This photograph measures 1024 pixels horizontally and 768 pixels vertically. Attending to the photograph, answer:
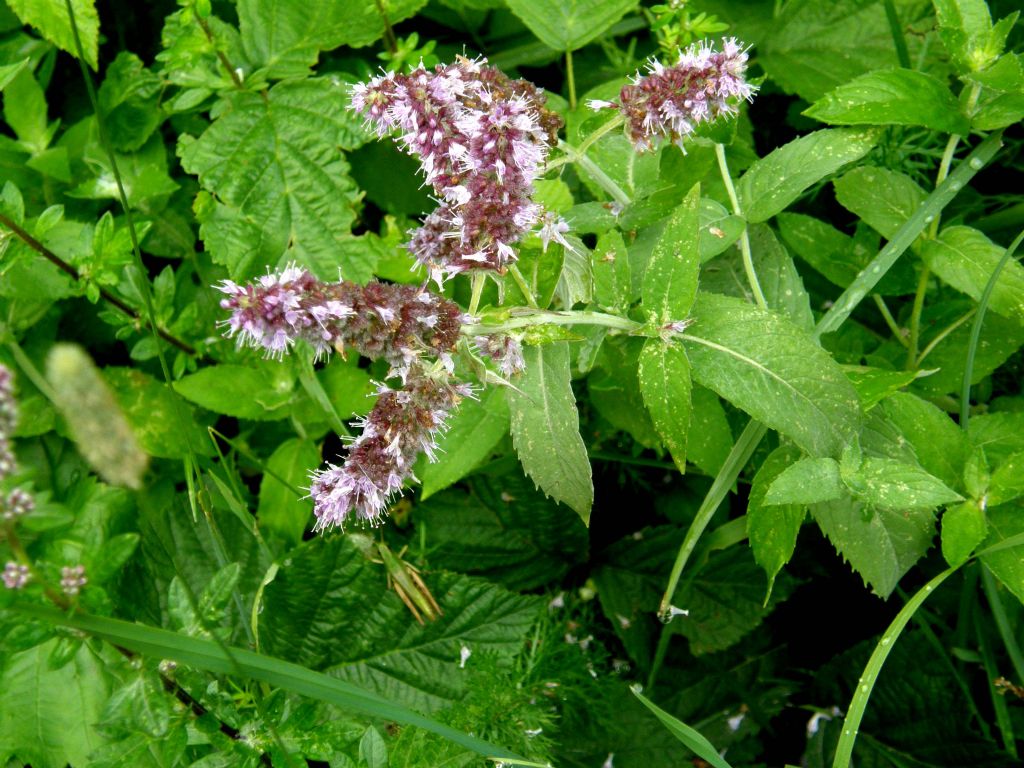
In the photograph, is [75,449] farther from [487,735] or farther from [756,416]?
[756,416]

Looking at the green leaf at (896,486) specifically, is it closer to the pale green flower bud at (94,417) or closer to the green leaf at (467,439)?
the green leaf at (467,439)

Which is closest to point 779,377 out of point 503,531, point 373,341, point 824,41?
point 373,341

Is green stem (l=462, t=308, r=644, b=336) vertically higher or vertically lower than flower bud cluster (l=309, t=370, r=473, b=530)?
higher

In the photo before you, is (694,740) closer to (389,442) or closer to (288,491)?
(389,442)

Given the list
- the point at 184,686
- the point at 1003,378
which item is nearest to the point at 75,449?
the point at 184,686

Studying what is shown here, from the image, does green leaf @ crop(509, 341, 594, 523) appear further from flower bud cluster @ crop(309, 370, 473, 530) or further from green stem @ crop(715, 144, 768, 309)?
green stem @ crop(715, 144, 768, 309)

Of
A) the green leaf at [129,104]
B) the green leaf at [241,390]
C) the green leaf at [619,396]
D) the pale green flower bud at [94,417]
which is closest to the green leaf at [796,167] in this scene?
the green leaf at [619,396]

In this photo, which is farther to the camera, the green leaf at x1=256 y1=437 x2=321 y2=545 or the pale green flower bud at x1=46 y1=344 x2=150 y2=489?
the green leaf at x1=256 y1=437 x2=321 y2=545

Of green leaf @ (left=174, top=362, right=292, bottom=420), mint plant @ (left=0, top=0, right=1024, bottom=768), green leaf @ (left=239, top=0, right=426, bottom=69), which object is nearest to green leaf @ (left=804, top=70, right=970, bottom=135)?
mint plant @ (left=0, top=0, right=1024, bottom=768)
